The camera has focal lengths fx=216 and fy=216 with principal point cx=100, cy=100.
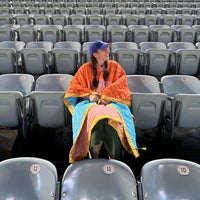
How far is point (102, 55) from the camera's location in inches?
88.5

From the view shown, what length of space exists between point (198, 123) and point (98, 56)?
1.31m

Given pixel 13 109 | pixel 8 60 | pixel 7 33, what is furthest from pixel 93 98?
pixel 7 33

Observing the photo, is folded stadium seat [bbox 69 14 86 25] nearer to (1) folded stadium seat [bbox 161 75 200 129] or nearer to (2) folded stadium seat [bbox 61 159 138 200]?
(1) folded stadium seat [bbox 161 75 200 129]

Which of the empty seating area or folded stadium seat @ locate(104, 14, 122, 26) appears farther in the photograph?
folded stadium seat @ locate(104, 14, 122, 26)

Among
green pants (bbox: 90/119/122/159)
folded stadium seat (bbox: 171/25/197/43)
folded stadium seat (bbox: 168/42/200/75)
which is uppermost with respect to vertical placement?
folded stadium seat (bbox: 171/25/197/43)

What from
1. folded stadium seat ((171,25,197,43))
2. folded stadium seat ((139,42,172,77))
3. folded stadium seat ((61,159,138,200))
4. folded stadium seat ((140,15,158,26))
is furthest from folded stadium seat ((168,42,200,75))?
folded stadium seat ((140,15,158,26))

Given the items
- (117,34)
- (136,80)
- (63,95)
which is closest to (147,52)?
(136,80)

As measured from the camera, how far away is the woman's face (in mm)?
2234

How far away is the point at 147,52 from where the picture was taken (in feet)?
12.3

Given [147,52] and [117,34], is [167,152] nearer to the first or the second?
[147,52]

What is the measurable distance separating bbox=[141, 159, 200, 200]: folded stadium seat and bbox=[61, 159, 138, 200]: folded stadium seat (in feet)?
0.32

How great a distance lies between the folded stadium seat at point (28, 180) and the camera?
1285 mm

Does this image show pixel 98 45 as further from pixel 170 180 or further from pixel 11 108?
pixel 170 180

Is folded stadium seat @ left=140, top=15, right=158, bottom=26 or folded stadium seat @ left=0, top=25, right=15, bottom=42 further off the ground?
folded stadium seat @ left=140, top=15, right=158, bottom=26
